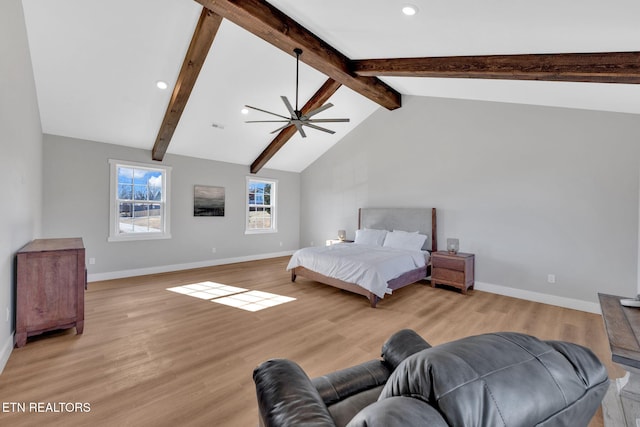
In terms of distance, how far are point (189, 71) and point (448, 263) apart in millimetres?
4844

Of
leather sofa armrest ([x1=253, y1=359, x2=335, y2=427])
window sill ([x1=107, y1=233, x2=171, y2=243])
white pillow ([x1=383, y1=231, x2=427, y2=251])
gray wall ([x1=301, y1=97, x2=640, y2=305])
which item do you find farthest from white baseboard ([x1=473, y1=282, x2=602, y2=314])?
window sill ([x1=107, y1=233, x2=171, y2=243])

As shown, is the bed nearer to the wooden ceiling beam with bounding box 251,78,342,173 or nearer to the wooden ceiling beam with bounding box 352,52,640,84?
the wooden ceiling beam with bounding box 251,78,342,173

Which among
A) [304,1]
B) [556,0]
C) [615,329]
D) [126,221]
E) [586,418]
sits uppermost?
[304,1]

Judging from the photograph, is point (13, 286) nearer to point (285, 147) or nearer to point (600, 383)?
point (600, 383)

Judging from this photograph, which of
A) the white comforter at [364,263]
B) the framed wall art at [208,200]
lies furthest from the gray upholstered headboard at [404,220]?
the framed wall art at [208,200]

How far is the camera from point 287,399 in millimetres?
975

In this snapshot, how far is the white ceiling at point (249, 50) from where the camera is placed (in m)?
2.28

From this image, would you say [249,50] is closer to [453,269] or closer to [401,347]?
[401,347]

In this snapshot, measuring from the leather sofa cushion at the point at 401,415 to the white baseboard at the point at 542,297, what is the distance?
175 inches

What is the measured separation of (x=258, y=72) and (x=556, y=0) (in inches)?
144

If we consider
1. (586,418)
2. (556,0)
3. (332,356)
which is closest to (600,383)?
(586,418)

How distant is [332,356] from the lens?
2.57 m

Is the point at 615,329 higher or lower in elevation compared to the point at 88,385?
higher

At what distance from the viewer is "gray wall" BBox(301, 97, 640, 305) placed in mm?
3613
